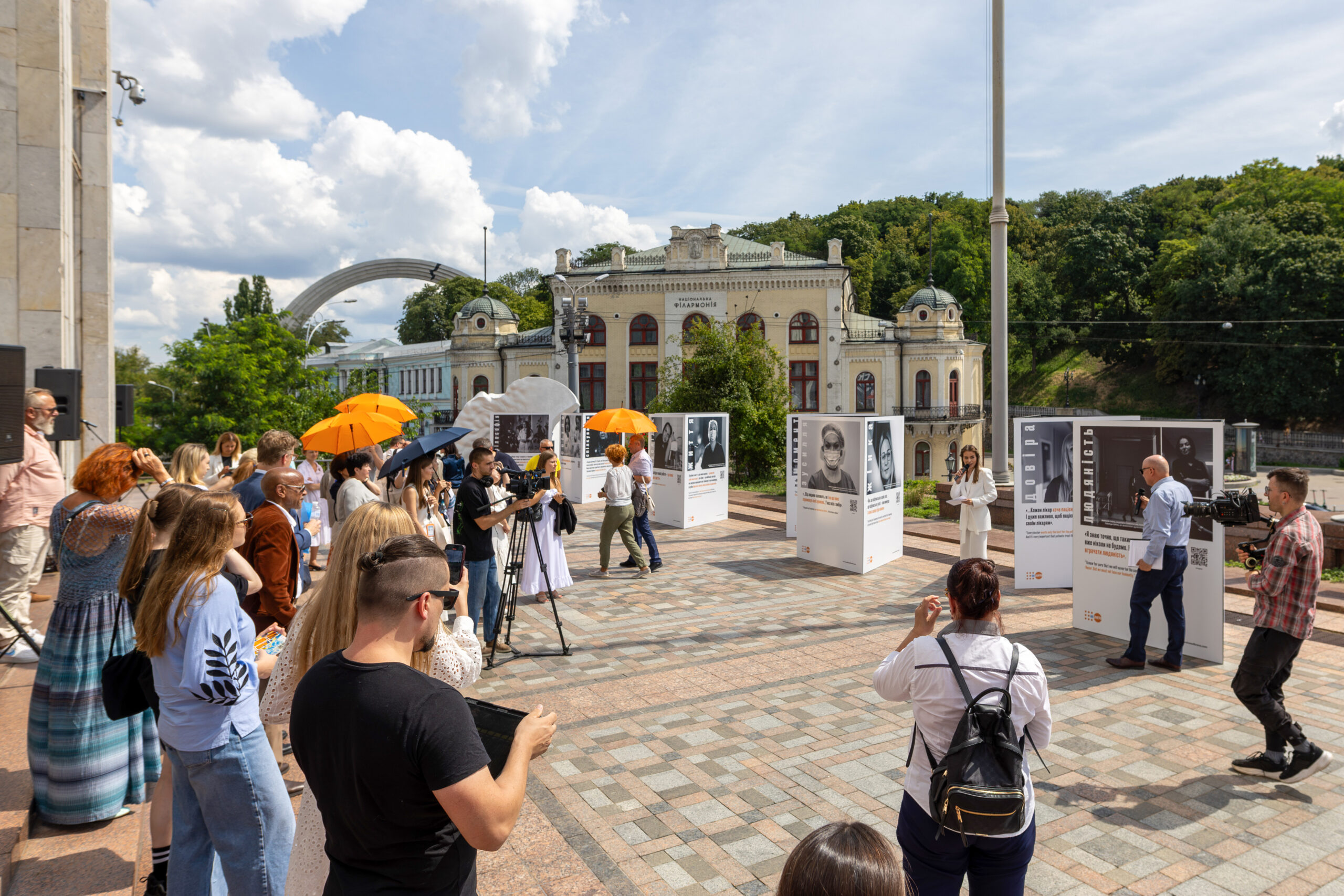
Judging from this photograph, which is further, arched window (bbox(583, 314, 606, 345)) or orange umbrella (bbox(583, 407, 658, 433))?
arched window (bbox(583, 314, 606, 345))

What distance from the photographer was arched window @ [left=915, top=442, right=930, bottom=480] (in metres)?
54.6

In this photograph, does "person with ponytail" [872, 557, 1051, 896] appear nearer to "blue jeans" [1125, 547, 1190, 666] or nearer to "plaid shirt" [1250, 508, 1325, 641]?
"plaid shirt" [1250, 508, 1325, 641]

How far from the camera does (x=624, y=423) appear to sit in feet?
50.7

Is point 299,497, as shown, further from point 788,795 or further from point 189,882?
point 788,795

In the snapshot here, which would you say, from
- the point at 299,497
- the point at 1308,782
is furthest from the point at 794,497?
the point at 299,497

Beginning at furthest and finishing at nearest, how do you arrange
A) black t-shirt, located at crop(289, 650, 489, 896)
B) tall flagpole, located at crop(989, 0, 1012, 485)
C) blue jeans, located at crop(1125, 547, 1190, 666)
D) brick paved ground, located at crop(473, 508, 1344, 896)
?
tall flagpole, located at crop(989, 0, 1012, 485) < blue jeans, located at crop(1125, 547, 1190, 666) < brick paved ground, located at crop(473, 508, 1344, 896) < black t-shirt, located at crop(289, 650, 489, 896)

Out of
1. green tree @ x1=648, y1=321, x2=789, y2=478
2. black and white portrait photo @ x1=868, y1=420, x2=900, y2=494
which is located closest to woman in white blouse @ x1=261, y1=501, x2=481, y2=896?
black and white portrait photo @ x1=868, y1=420, x2=900, y2=494

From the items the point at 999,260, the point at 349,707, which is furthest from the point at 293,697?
the point at 999,260

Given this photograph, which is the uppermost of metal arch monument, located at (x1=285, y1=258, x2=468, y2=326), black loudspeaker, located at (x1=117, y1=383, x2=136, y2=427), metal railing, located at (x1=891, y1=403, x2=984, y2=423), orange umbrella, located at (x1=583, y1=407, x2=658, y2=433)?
metal arch monument, located at (x1=285, y1=258, x2=468, y2=326)

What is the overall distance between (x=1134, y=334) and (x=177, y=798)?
2914 inches

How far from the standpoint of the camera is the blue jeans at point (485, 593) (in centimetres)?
750

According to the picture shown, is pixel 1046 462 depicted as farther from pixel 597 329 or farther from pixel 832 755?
pixel 597 329

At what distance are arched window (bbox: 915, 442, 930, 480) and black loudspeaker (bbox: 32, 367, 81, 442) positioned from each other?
1980 inches

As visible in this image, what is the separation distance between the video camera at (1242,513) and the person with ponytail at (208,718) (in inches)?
231
